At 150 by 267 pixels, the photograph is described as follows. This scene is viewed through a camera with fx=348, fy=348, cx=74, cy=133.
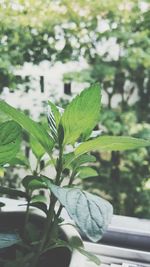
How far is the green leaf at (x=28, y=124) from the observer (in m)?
0.38

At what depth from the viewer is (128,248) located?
70 centimetres

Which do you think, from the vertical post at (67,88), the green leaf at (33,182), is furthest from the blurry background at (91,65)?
the green leaf at (33,182)

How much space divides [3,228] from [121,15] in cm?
133

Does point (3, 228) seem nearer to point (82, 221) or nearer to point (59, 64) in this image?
point (82, 221)

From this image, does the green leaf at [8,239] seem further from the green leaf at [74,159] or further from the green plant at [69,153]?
the green leaf at [74,159]

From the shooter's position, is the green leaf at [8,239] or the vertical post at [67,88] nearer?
the green leaf at [8,239]

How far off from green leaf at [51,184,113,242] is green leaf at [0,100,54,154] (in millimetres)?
79

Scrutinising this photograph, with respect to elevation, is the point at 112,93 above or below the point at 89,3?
below

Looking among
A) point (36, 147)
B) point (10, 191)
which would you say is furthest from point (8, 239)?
point (36, 147)

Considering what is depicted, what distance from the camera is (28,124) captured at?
406mm

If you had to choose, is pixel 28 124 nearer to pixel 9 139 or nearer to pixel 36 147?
pixel 9 139

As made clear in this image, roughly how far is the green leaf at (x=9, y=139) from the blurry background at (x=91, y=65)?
111 cm

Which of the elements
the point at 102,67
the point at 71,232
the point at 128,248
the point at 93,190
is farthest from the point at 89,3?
the point at 71,232

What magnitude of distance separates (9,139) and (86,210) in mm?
135
